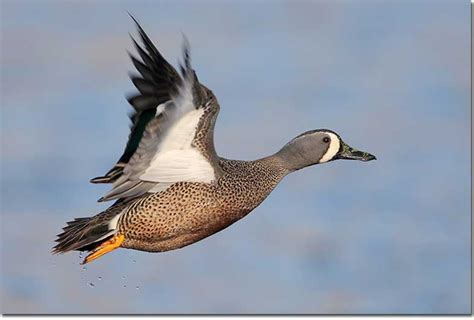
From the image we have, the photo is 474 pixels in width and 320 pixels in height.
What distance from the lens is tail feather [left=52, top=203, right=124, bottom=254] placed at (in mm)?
7152

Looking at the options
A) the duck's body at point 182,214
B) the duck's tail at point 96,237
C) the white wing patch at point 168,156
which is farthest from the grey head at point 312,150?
the duck's tail at point 96,237

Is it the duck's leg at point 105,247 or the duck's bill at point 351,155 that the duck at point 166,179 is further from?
the duck's bill at point 351,155

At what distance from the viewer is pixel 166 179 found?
705 cm

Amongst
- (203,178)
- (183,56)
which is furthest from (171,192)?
(183,56)

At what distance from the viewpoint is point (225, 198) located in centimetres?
713

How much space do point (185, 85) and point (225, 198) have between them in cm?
63

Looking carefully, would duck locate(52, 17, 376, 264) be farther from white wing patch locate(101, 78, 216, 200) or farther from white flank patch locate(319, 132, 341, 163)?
white flank patch locate(319, 132, 341, 163)

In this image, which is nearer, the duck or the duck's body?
the duck

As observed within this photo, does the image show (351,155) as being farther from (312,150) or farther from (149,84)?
(149,84)

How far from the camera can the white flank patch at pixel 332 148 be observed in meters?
7.66

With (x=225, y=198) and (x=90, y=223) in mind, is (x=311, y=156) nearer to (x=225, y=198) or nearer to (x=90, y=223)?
(x=225, y=198)

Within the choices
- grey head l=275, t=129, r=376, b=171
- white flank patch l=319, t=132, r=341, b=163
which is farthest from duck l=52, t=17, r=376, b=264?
white flank patch l=319, t=132, r=341, b=163

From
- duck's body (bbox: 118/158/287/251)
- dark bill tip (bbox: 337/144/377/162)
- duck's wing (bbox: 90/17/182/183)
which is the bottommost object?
duck's body (bbox: 118/158/287/251)

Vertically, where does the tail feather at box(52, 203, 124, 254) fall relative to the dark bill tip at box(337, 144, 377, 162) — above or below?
below
